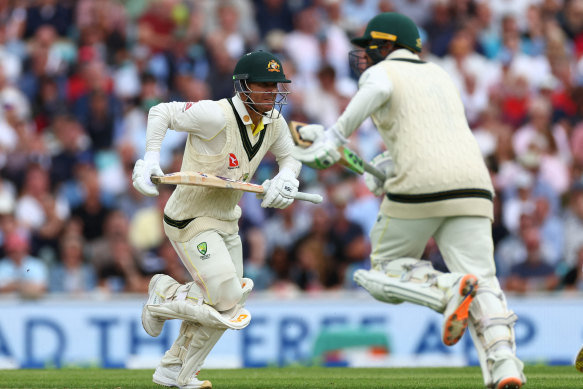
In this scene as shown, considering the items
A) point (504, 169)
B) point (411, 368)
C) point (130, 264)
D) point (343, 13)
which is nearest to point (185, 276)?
point (130, 264)

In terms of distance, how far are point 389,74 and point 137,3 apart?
32.4 ft

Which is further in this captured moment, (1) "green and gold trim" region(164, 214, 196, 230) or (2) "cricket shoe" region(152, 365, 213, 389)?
(2) "cricket shoe" region(152, 365, 213, 389)

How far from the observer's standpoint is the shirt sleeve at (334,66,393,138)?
647cm

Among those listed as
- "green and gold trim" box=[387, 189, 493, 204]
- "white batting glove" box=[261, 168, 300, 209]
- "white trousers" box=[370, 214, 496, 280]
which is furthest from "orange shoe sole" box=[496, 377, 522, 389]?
"white batting glove" box=[261, 168, 300, 209]

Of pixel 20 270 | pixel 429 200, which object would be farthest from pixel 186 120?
pixel 20 270

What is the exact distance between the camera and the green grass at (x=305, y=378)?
8.08m

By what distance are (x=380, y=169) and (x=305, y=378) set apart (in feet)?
8.37

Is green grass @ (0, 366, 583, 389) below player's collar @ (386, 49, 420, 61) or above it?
below

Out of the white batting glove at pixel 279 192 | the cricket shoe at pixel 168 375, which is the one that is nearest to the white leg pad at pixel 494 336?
the white batting glove at pixel 279 192

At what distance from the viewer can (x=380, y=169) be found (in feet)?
23.0

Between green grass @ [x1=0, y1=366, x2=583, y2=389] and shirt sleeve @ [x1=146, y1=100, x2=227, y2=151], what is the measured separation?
1.90m

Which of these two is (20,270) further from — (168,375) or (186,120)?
(186,120)

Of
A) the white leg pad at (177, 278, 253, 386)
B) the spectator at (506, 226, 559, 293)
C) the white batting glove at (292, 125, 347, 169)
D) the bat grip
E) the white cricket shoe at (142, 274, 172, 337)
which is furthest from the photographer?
the spectator at (506, 226, 559, 293)

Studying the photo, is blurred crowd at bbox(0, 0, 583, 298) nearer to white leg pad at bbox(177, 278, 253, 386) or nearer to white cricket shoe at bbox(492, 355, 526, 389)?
white leg pad at bbox(177, 278, 253, 386)
